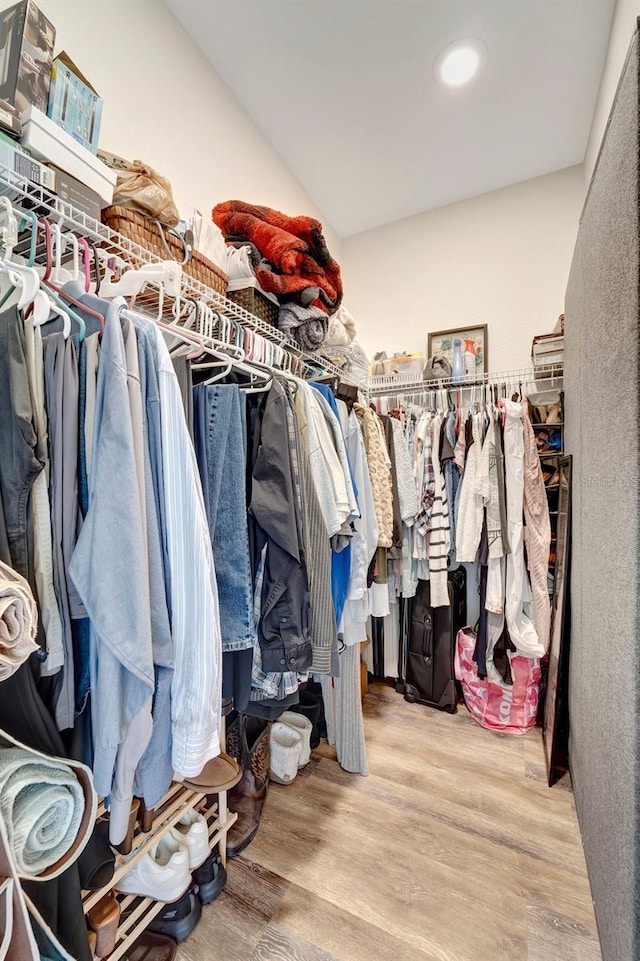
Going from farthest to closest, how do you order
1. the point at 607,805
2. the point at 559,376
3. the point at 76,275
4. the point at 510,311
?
the point at 510,311
the point at 559,376
the point at 607,805
the point at 76,275

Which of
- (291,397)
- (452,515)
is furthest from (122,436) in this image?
(452,515)

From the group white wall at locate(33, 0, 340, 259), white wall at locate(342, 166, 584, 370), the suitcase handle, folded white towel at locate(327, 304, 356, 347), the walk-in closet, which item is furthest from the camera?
white wall at locate(342, 166, 584, 370)

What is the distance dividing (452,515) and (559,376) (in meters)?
0.99

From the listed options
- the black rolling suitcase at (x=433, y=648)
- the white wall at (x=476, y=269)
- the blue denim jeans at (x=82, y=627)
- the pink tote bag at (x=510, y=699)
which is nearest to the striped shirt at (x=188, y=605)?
the blue denim jeans at (x=82, y=627)

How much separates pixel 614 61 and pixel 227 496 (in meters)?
2.26

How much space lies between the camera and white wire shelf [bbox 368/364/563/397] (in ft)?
7.44

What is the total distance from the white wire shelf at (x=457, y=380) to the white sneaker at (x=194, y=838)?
7.61 ft

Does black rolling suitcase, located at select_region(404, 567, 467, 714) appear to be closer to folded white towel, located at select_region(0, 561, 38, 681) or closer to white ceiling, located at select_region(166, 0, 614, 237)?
folded white towel, located at select_region(0, 561, 38, 681)

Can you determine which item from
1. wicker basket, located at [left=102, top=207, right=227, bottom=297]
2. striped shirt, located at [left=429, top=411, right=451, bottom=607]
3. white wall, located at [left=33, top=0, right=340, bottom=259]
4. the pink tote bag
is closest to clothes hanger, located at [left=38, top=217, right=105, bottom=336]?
wicker basket, located at [left=102, top=207, right=227, bottom=297]

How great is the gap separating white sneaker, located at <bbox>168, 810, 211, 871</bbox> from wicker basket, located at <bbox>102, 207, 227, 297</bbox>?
166 centimetres

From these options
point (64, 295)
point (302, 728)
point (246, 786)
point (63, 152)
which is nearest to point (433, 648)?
point (302, 728)

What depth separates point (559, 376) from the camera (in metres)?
2.20

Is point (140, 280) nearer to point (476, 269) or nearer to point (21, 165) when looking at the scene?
point (21, 165)

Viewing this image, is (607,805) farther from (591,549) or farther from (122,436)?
(122,436)
